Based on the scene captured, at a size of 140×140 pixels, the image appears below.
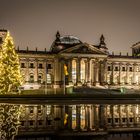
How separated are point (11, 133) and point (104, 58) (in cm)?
8541

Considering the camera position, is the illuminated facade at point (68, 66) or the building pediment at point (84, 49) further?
the building pediment at point (84, 49)

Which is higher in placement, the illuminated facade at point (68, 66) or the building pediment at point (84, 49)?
the building pediment at point (84, 49)

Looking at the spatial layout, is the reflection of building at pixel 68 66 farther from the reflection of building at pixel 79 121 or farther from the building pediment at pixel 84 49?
the reflection of building at pixel 79 121

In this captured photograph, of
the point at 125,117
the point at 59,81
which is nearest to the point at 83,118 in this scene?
the point at 125,117

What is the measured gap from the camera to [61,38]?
A: 112625 millimetres

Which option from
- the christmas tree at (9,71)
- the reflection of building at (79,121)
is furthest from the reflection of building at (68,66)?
the reflection of building at (79,121)

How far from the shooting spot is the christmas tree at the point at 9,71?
187 feet

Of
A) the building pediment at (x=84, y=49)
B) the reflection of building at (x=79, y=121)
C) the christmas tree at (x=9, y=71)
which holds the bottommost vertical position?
the reflection of building at (x=79, y=121)

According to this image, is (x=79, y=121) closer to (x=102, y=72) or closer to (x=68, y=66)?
(x=68, y=66)

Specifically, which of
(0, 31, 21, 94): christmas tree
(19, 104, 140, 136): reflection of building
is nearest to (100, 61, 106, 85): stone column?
(0, 31, 21, 94): christmas tree

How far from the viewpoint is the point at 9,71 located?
58.3 meters

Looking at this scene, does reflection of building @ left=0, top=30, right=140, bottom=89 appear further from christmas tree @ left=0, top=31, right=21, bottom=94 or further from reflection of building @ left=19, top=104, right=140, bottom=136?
reflection of building @ left=19, top=104, right=140, bottom=136

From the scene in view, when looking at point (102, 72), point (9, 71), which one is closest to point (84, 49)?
point (102, 72)

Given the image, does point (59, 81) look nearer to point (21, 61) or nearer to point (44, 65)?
point (44, 65)
